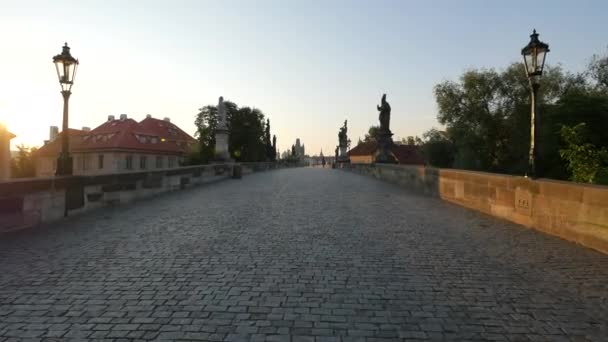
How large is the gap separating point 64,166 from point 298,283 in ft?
23.1

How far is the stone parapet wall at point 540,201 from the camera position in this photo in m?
5.60

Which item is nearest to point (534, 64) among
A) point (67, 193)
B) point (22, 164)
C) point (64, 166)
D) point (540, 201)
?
point (540, 201)

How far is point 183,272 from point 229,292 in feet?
3.01

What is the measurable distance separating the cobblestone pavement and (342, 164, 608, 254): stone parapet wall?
0.30 metres

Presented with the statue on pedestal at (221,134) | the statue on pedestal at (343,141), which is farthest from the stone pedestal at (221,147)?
the statue on pedestal at (343,141)

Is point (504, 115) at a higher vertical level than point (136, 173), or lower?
higher

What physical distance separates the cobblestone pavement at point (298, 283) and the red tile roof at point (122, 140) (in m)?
50.9

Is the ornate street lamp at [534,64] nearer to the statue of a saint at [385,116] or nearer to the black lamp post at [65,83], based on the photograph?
the black lamp post at [65,83]

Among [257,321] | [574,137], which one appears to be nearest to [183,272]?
[257,321]

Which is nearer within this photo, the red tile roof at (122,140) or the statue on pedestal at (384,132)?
the statue on pedestal at (384,132)

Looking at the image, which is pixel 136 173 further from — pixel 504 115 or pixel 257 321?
pixel 504 115

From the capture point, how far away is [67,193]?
27.1 ft

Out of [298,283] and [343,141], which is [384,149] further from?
[343,141]

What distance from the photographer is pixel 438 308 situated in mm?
3512
